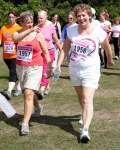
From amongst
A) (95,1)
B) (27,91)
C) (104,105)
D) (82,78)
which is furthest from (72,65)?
(95,1)

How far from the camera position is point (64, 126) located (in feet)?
26.5

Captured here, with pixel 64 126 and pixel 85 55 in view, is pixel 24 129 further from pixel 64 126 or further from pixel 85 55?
pixel 85 55

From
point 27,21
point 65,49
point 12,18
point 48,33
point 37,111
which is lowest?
point 37,111

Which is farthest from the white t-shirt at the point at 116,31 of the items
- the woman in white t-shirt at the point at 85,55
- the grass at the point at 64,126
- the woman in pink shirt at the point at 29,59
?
the woman in white t-shirt at the point at 85,55

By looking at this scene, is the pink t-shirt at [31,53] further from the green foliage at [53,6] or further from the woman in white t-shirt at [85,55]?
the green foliage at [53,6]

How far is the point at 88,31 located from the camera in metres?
7.32

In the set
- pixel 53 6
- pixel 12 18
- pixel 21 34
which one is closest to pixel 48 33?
pixel 12 18

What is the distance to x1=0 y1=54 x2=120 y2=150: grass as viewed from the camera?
278 inches

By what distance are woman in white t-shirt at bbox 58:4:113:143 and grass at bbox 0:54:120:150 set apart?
12.1 inches

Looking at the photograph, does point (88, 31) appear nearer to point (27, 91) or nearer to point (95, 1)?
point (27, 91)

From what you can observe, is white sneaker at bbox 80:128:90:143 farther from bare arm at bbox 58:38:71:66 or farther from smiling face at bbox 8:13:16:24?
smiling face at bbox 8:13:16:24

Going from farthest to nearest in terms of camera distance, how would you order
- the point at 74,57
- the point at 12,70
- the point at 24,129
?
the point at 12,70, the point at 24,129, the point at 74,57

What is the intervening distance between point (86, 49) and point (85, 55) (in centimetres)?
10

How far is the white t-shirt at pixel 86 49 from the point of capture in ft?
23.9
